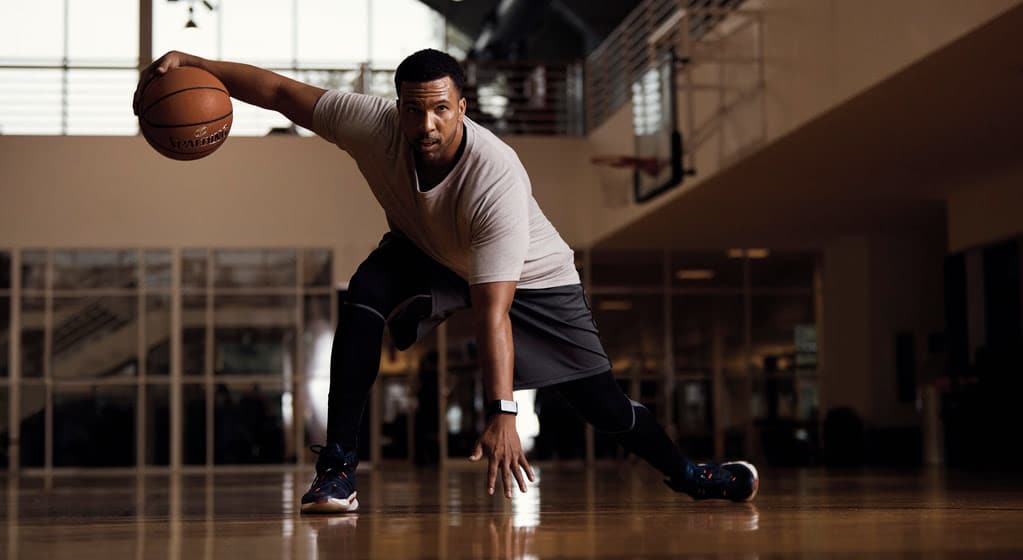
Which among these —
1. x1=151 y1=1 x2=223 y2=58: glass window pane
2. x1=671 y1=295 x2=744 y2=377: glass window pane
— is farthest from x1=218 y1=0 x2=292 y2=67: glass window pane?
x1=671 y1=295 x2=744 y2=377: glass window pane

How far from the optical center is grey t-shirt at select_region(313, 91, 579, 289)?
3.37 m

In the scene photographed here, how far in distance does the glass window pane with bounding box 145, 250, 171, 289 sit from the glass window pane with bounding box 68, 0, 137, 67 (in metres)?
2.59

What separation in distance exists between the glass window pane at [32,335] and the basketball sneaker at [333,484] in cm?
1227

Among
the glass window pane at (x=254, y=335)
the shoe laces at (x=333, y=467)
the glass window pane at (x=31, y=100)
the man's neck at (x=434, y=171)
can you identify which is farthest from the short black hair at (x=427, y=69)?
the glass window pane at (x=31, y=100)

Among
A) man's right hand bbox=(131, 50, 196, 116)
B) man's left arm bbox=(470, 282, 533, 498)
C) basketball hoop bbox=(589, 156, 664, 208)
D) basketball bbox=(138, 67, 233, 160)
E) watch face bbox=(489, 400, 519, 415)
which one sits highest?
basketball hoop bbox=(589, 156, 664, 208)

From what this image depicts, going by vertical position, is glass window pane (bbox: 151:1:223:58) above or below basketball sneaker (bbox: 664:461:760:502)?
above

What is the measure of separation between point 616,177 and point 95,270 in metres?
5.81

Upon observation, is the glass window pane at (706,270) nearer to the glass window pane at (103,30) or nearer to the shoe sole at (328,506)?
the glass window pane at (103,30)

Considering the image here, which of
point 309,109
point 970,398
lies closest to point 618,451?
point 970,398

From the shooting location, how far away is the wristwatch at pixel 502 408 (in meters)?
3.17

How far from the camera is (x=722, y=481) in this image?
407 cm

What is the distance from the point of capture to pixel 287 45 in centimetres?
1680

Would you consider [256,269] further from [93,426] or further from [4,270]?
[4,270]

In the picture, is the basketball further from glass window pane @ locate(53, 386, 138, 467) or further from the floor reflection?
glass window pane @ locate(53, 386, 138, 467)
